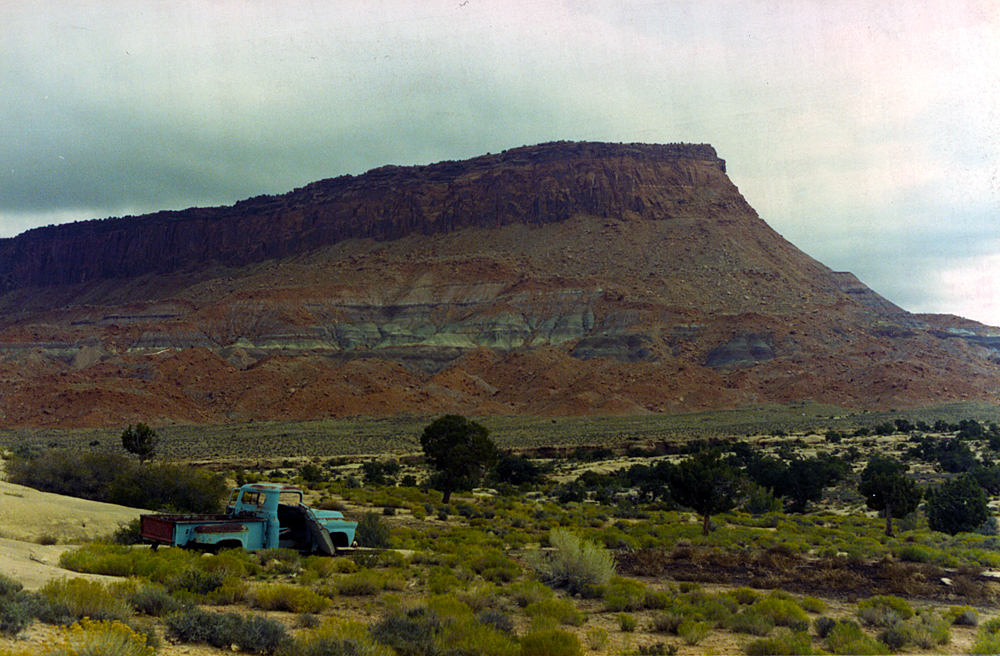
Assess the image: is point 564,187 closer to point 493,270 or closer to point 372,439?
point 493,270

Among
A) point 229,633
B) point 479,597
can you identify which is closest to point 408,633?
point 229,633

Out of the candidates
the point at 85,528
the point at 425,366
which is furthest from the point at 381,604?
the point at 425,366

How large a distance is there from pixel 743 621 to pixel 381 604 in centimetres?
578

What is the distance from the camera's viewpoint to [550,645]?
9.45 m

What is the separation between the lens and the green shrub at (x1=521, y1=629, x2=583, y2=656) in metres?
9.36

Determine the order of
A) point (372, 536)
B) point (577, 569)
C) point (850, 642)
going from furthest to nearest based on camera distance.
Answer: point (372, 536)
point (577, 569)
point (850, 642)

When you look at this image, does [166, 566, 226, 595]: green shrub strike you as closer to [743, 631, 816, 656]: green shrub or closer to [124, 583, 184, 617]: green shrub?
[124, 583, 184, 617]: green shrub

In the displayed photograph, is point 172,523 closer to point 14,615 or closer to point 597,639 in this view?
point 14,615

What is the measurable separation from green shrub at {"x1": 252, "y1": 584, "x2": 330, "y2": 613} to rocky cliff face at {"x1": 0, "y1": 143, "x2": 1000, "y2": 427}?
83.4 m

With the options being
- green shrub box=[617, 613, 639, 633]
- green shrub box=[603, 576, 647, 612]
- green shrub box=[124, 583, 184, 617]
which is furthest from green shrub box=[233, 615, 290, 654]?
green shrub box=[603, 576, 647, 612]

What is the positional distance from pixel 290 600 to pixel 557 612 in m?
4.12

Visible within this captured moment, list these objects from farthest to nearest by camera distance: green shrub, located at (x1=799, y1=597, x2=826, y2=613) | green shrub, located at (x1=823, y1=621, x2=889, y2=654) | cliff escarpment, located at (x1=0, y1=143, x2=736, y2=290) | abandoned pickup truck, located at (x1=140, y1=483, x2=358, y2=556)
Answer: cliff escarpment, located at (x1=0, y1=143, x2=736, y2=290), abandoned pickup truck, located at (x1=140, y1=483, x2=358, y2=556), green shrub, located at (x1=799, y1=597, x2=826, y2=613), green shrub, located at (x1=823, y1=621, x2=889, y2=654)

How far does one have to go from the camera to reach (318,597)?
12.0 m

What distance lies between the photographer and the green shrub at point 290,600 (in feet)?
38.2
